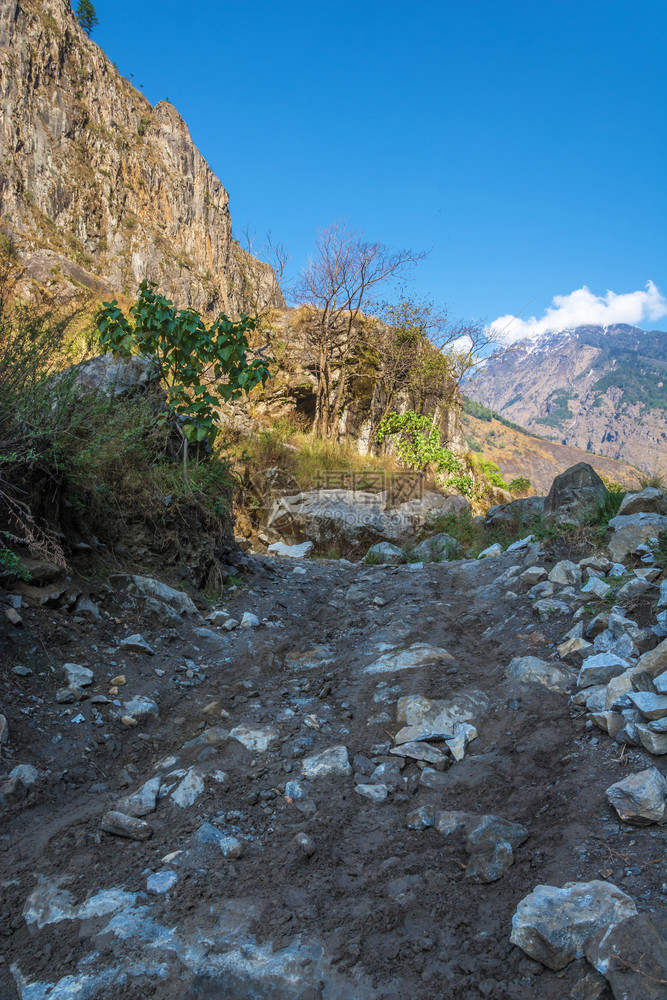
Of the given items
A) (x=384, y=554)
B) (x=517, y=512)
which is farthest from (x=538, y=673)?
(x=517, y=512)

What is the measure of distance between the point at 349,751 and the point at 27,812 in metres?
1.13

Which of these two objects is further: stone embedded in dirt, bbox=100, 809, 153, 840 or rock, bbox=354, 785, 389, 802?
rock, bbox=354, 785, 389, 802

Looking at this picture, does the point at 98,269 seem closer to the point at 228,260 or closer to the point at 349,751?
the point at 228,260

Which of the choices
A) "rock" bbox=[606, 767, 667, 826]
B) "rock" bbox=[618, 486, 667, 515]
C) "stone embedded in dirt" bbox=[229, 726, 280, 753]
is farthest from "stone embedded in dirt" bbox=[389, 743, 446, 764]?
"rock" bbox=[618, 486, 667, 515]

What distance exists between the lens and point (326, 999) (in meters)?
1.08

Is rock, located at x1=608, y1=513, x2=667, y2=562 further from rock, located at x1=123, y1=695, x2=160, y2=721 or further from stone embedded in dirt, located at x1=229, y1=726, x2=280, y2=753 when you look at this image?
rock, located at x1=123, y1=695, x2=160, y2=721

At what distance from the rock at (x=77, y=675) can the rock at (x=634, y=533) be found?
3.16 meters

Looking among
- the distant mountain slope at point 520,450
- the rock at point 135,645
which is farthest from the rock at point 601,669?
the distant mountain slope at point 520,450

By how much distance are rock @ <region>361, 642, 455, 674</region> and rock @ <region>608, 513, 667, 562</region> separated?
140cm

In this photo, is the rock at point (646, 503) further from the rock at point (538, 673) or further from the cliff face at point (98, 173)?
the cliff face at point (98, 173)

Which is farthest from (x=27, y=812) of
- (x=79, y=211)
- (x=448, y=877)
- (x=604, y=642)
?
(x=79, y=211)

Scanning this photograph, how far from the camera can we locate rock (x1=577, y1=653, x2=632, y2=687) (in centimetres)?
218

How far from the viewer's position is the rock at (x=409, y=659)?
2828mm

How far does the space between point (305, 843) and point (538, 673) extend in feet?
4.59
